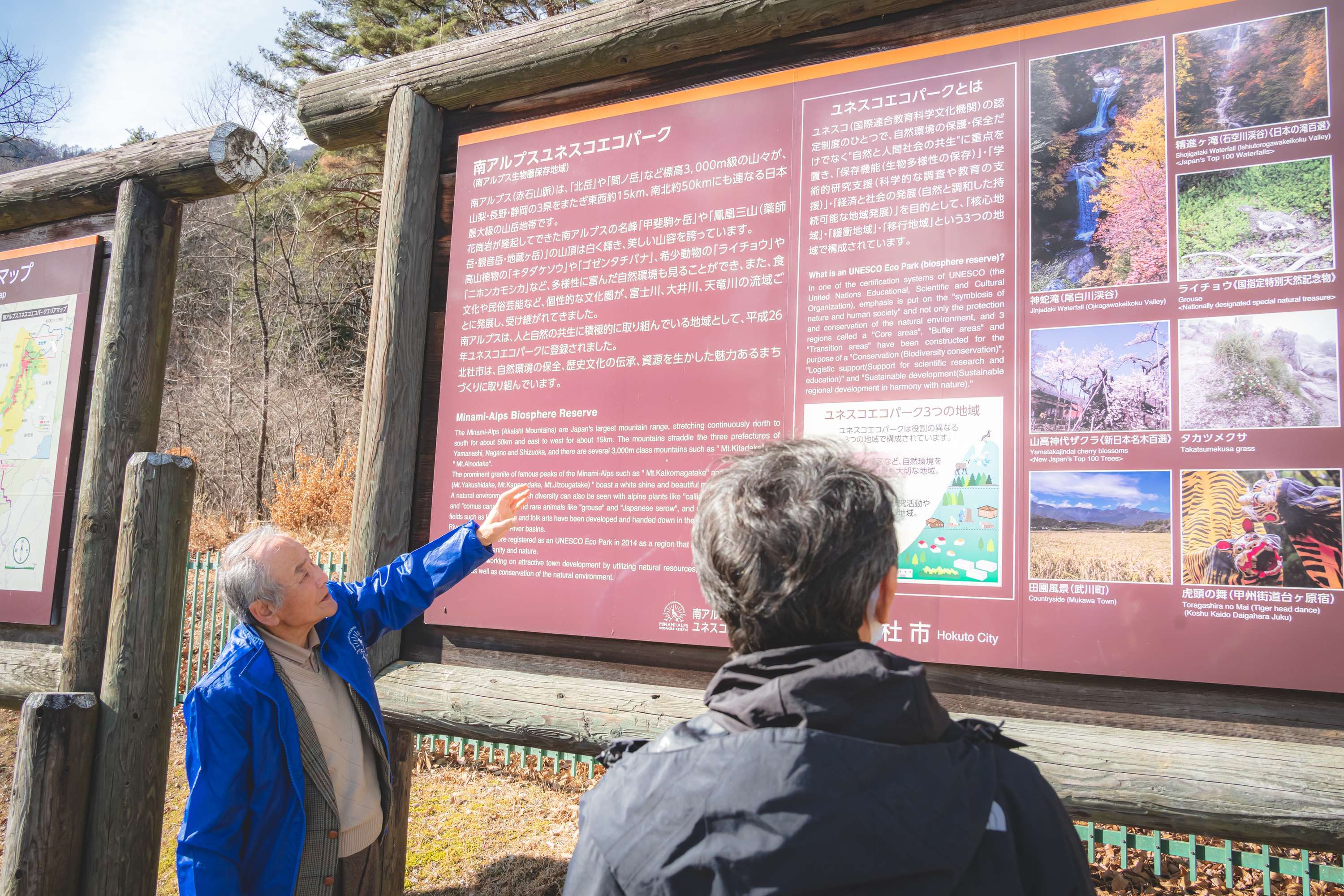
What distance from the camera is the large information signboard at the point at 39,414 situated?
3.81 metres

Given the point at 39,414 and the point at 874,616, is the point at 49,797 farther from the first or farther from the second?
the point at 874,616

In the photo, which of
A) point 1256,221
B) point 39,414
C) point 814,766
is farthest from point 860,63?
point 39,414

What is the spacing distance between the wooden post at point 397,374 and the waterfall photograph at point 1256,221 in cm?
271

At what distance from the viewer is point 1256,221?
2.20m

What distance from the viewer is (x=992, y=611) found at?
92.1 inches

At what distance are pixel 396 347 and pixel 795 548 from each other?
258 centimetres

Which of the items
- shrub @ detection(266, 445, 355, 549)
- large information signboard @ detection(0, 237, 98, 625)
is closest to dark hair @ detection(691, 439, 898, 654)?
large information signboard @ detection(0, 237, 98, 625)

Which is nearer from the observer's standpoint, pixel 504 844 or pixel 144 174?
pixel 144 174

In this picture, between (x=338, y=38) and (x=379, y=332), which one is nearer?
(x=379, y=332)

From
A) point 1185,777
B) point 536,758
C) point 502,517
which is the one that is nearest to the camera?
point 1185,777

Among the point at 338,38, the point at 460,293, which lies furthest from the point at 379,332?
the point at 338,38

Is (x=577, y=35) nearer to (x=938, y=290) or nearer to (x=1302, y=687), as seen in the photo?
(x=938, y=290)

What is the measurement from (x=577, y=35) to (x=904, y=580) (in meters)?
2.35

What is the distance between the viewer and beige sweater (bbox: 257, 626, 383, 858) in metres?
2.33
